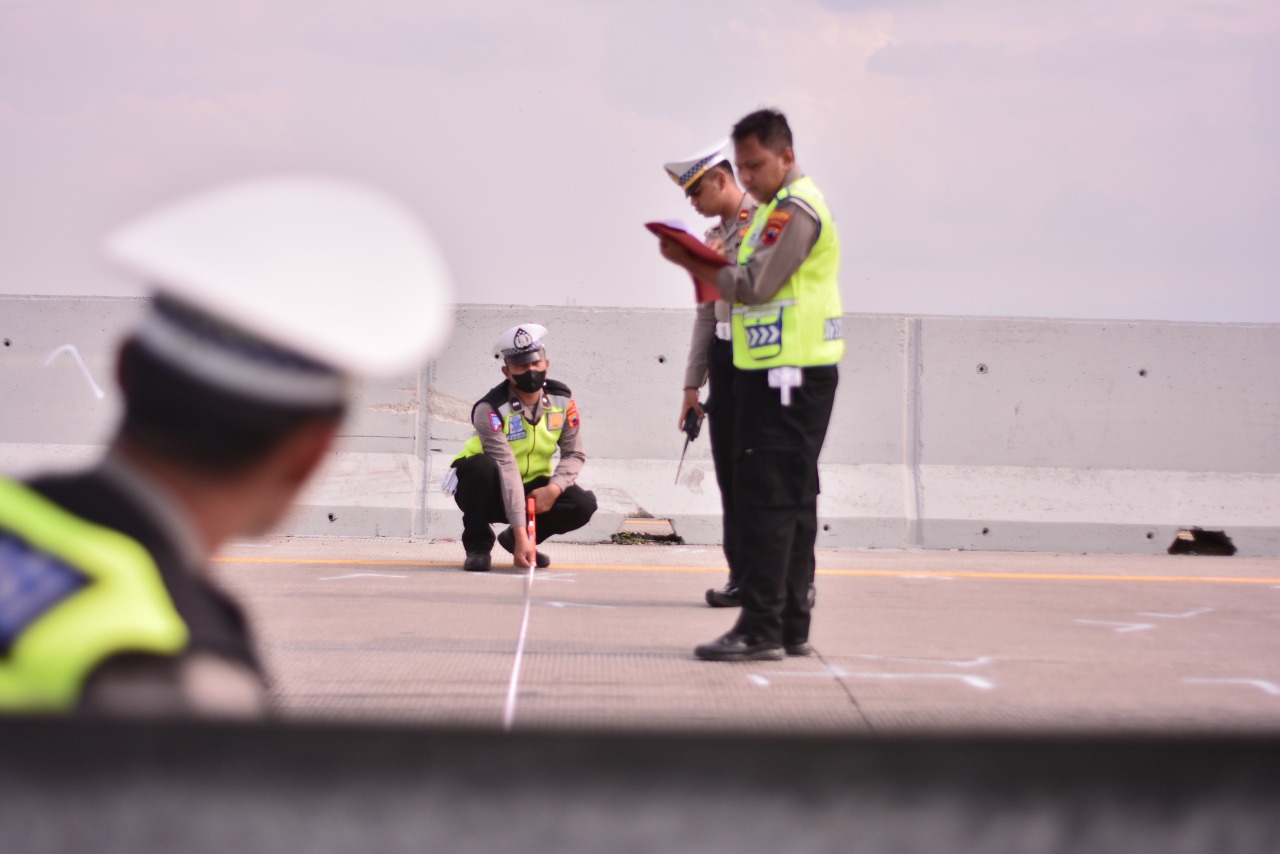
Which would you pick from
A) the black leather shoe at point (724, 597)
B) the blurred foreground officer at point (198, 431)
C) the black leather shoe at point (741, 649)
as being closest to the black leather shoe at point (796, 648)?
the black leather shoe at point (741, 649)

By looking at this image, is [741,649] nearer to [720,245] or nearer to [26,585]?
[720,245]

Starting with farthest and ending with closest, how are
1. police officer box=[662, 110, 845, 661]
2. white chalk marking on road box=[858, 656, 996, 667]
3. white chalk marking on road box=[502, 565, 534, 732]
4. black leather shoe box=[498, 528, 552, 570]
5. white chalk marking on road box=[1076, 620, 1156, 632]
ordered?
black leather shoe box=[498, 528, 552, 570]
white chalk marking on road box=[1076, 620, 1156, 632]
white chalk marking on road box=[858, 656, 996, 667]
police officer box=[662, 110, 845, 661]
white chalk marking on road box=[502, 565, 534, 732]

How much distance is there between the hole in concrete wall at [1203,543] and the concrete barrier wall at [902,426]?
0.07m

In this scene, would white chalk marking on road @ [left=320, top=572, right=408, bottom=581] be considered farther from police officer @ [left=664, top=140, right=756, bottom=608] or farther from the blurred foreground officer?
the blurred foreground officer

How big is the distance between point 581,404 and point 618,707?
212 inches

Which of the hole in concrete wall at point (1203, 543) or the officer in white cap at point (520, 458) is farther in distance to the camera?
the hole in concrete wall at point (1203, 543)

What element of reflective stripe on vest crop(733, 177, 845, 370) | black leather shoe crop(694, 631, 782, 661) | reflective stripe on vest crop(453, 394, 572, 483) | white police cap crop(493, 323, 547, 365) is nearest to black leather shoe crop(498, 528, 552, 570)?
reflective stripe on vest crop(453, 394, 572, 483)

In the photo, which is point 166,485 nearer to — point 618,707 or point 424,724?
point 424,724

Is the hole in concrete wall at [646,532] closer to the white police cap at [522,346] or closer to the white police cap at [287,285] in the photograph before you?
the white police cap at [522,346]

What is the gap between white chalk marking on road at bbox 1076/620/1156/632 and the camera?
548cm

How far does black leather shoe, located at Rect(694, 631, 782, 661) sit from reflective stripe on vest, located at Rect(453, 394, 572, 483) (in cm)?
272

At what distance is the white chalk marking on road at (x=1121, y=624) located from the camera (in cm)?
548

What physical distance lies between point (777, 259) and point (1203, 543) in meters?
Result: 5.58

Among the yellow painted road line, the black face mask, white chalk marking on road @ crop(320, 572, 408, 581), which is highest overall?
the black face mask
